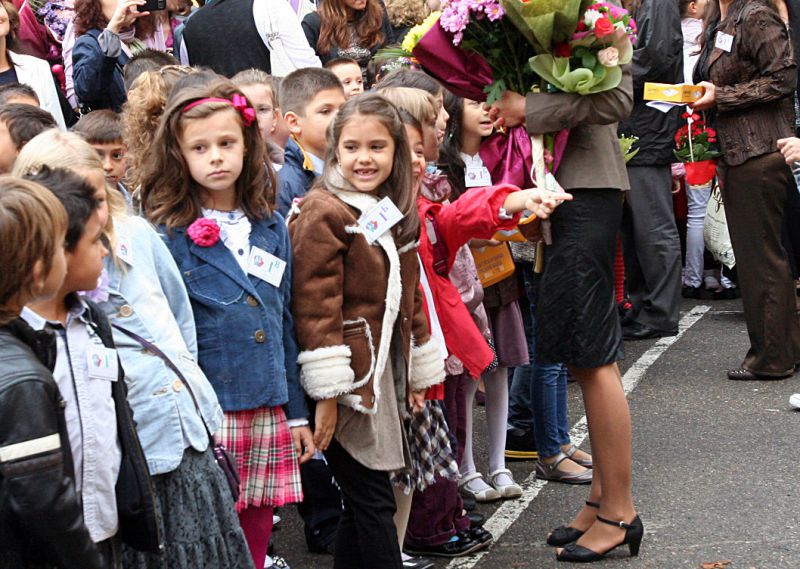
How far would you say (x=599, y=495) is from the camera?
4543mm

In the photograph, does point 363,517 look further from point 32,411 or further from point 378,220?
point 32,411

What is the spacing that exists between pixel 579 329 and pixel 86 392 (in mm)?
2140

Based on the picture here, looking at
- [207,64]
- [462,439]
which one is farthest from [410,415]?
[207,64]

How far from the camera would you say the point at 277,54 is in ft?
22.2

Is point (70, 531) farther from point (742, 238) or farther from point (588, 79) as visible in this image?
point (742, 238)

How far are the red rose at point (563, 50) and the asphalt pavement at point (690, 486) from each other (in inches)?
74.7

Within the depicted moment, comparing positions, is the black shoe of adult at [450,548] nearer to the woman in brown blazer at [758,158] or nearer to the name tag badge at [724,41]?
the woman in brown blazer at [758,158]

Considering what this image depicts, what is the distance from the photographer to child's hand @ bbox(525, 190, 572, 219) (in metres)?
3.93

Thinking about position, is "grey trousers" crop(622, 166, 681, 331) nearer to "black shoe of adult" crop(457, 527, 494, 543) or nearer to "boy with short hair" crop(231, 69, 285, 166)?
"boy with short hair" crop(231, 69, 285, 166)

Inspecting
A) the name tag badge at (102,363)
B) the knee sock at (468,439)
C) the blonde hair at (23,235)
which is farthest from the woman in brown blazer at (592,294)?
the blonde hair at (23,235)

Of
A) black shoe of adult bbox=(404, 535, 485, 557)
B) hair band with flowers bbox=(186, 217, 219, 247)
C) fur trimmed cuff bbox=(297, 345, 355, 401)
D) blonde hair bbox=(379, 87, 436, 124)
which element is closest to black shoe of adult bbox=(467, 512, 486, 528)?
black shoe of adult bbox=(404, 535, 485, 557)

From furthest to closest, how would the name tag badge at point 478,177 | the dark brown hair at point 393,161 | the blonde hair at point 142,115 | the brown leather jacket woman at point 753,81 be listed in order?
the brown leather jacket woman at point 753,81 < the name tag badge at point 478,177 < the blonde hair at point 142,115 < the dark brown hair at point 393,161

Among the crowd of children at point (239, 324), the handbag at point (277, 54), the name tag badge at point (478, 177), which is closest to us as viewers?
the crowd of children at point (239, 324)

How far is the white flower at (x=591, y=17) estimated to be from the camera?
418 cm
